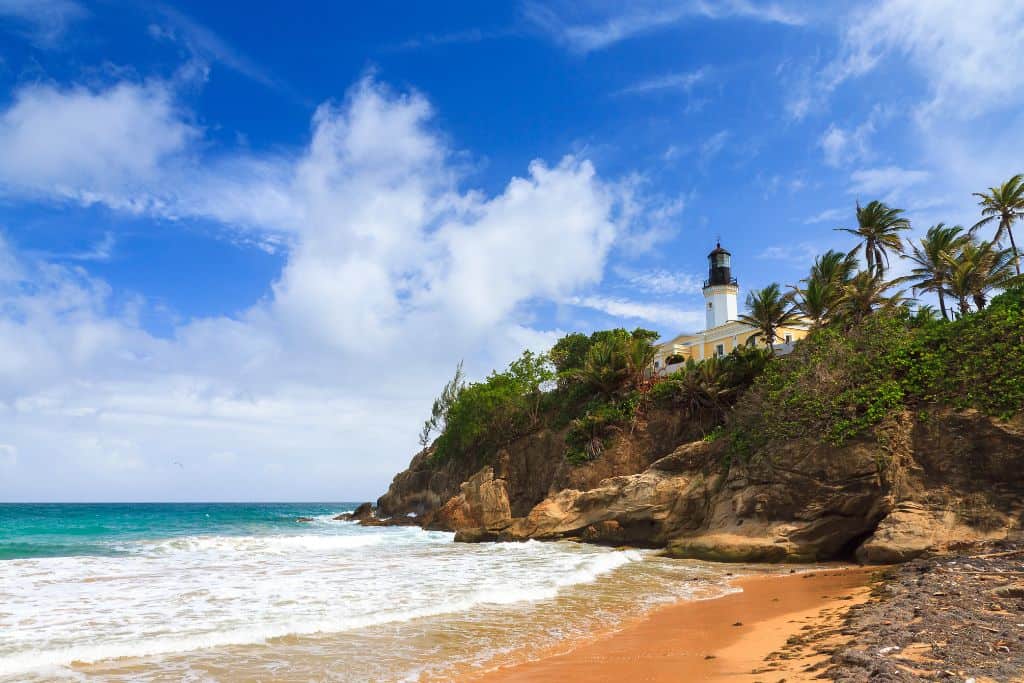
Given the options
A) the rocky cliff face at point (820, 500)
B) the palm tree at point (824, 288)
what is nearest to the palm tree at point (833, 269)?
the palm tree at point (824, 288)

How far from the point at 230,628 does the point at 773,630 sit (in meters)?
7.89

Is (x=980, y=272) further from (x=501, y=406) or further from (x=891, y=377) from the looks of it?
(x=501, y=406)

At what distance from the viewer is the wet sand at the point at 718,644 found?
22.7ft

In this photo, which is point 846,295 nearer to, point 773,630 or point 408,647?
point 773,630

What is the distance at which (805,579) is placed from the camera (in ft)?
44.9

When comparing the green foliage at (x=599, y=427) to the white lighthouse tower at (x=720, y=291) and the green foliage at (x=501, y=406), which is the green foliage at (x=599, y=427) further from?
the white lighthouse tower at (x=720, y=291)

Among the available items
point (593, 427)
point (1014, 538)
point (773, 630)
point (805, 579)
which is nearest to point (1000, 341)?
point (1014, 538)

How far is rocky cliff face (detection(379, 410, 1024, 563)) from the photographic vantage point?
15234 mm

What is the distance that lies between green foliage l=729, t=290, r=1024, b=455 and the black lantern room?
89.4 ft

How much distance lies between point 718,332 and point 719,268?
1003 centimetres

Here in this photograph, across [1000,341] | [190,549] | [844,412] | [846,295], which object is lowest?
[190,549]

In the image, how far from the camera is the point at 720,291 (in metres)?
48.7

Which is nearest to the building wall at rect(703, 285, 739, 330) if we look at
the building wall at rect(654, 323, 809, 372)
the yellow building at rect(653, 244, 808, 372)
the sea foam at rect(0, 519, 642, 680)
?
the yellow building at rect(653, 244, 808, 372)

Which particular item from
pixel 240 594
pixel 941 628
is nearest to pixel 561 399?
pixel 240 594
